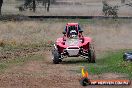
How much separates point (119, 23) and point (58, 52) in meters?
25.0

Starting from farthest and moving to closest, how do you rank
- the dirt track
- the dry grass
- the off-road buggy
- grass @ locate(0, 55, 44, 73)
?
1. the dry grass
2. the off-road buggy
3. grass @ locate(0, 55, 44, 73)
4. the dirt track

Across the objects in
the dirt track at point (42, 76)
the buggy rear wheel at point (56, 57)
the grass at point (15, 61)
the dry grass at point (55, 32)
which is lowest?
the dry grass at point (55, 32)

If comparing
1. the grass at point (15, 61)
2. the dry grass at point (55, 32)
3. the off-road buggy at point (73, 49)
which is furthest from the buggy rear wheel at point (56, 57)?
the dry grass at point (55, 32)

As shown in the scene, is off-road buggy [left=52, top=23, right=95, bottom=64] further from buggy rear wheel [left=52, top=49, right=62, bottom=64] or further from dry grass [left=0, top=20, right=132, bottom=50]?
dry grass [left=0, top=20, right=132, bottom=50]

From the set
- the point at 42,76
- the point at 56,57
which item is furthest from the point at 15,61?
the point at 42,76

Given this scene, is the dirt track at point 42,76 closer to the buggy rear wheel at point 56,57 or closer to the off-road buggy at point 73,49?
the buggy rear wheel at point 56,57

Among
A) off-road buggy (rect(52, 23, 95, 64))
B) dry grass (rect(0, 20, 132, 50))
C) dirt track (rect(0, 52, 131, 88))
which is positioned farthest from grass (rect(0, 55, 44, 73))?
dry grass (rect(0, 20, 132, 50))

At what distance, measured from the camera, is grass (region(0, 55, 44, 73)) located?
1952 cm

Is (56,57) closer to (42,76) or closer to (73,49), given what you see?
(73,49)

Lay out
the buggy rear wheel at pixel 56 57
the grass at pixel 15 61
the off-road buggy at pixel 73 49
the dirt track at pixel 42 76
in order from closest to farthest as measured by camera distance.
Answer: the dirt track at pixel 42 76 < the grass at pixel 15 61 < the buggy rear wheel at pixel 56 57 < the off-road buggy at pixel 73 49

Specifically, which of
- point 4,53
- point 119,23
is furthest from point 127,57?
point 119,23

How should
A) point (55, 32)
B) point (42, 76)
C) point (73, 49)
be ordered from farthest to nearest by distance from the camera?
point (55, 32), point (73, 49), point (42, 76)

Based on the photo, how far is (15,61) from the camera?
21.7 m

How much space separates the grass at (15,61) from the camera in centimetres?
1952
